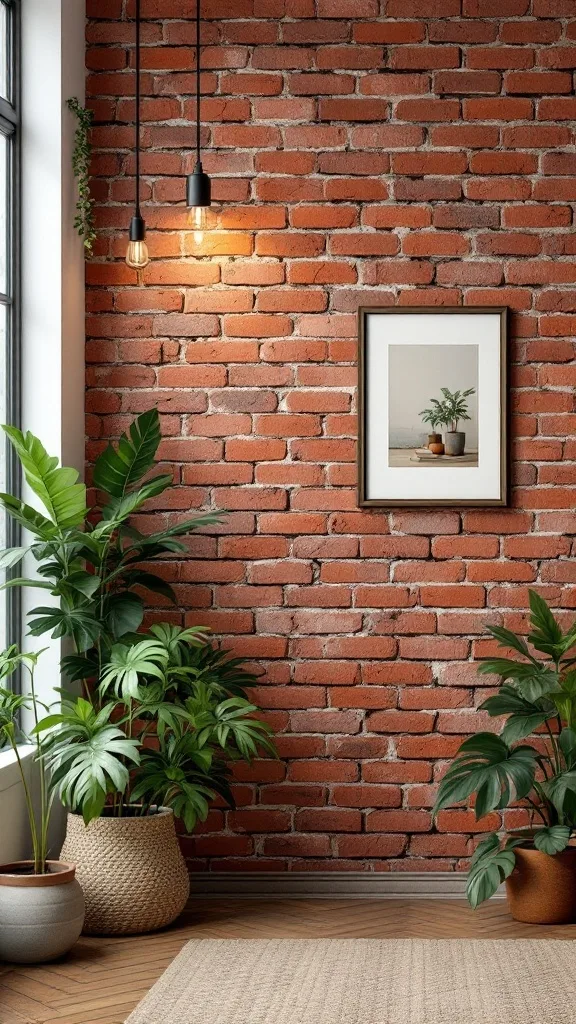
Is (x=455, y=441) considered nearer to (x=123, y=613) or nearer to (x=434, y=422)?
(x=434, y=422)

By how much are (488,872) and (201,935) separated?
0.86 meters

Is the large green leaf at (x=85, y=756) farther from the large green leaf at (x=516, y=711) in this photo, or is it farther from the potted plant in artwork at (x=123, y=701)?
the large green leaf at (x=516, y=711)

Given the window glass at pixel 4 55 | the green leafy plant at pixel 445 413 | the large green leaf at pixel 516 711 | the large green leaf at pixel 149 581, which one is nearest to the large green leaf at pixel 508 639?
the large green leaf at pixel 516 711

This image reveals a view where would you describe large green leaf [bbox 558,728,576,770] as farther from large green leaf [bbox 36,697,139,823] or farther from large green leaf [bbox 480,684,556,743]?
large green leaf [bbox 36,697,139,823]

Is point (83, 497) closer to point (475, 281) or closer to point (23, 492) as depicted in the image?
point (23, 492)

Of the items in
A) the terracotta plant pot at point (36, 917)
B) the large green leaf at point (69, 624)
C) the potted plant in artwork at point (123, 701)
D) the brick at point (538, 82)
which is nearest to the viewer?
the terracotta plant pot at point (36, 917)

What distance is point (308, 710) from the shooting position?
3.83 meters

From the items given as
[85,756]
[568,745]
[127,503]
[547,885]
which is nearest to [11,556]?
[127,503]

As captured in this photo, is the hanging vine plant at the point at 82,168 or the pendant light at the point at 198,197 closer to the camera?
the pendant light at the point at 198,197

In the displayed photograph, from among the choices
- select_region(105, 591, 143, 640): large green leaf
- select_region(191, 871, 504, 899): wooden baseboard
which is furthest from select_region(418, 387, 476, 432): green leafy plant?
select_region(191, 871, 504, 899): wooden baseboard

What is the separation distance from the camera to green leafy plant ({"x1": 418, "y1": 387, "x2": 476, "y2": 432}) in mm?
3840

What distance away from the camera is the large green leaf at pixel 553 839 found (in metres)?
3.29

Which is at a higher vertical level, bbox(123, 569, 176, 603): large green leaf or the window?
the window

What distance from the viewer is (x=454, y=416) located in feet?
12.6
